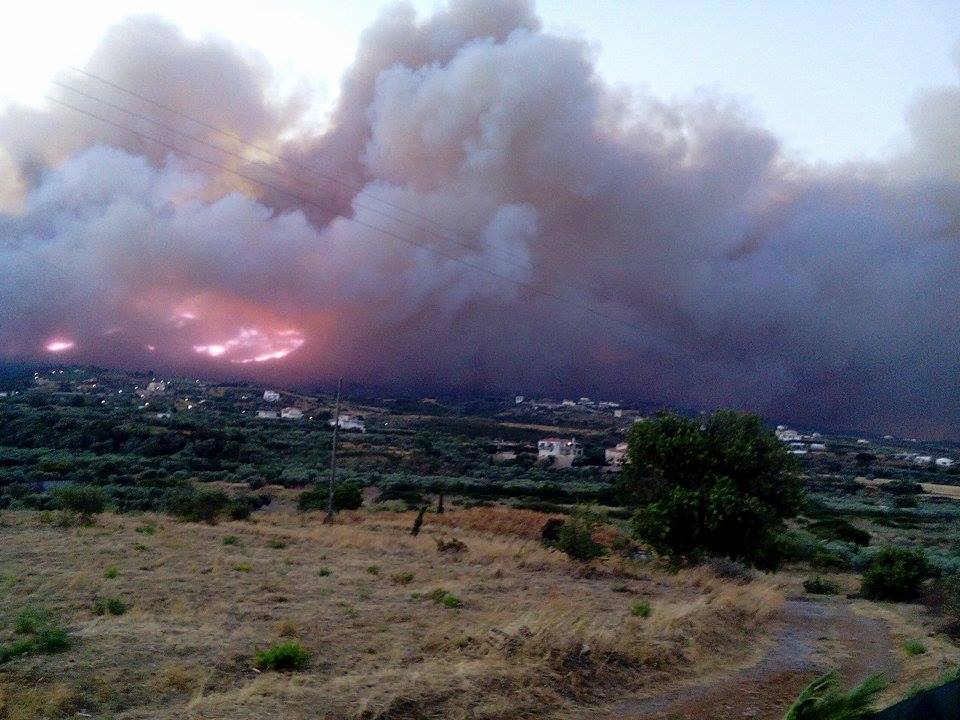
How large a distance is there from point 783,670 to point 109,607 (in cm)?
1218

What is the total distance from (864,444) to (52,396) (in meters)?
92.4

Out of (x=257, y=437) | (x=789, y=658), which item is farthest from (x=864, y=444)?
(x=789, y=658)

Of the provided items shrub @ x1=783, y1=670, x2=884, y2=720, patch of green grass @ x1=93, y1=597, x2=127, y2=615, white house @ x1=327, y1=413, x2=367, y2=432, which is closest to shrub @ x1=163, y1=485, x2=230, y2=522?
patch of green grass @ x1=93, y1=597, x2=127, y2=615

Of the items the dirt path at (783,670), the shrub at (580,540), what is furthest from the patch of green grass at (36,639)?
the shrub at (580,540)

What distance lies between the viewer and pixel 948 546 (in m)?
38.1

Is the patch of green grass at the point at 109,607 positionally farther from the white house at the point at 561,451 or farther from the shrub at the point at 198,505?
the white house at the point at 561,451

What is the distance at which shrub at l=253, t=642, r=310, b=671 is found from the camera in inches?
428

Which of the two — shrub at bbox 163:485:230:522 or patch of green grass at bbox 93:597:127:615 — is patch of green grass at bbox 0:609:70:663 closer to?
patch of green grass at bbox 93:597:127:615

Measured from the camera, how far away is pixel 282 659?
1095 centimetres

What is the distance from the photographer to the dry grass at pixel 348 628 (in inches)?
368

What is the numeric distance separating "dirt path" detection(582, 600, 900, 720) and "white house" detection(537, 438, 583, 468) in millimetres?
46356

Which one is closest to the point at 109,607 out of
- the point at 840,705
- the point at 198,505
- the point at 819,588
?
the point at 840,705

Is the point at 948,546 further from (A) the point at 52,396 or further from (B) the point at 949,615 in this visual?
(A) the point at 52,396

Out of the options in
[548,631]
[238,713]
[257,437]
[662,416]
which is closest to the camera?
[238,713]
